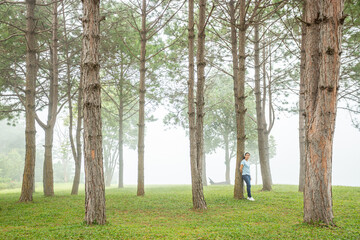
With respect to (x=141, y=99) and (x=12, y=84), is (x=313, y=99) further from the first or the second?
(x=12, y=84)

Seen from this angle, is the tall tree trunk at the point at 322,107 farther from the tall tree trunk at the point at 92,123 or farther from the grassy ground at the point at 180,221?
the tall tree trunk at the point at 92,123

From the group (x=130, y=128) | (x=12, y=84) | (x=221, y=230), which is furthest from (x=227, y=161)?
(x=221, y=230)

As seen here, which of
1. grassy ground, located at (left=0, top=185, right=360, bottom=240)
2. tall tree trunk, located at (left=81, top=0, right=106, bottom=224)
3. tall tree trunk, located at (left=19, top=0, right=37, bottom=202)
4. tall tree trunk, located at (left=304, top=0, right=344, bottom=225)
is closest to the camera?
grassy ground, located at (left=0, top=185, right=360, bottom=240)

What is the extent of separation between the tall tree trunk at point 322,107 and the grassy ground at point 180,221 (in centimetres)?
54

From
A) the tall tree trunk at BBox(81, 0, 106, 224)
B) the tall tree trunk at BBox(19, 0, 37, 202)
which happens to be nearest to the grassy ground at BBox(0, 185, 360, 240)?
the tall tree trunk at BBox(81, 0, 106, 224)

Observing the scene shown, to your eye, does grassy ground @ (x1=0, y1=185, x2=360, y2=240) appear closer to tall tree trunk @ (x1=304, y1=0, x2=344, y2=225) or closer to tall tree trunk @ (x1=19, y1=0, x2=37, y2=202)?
tall tree trunk @ (x1=304, y1=0, x2=344, y2=225)

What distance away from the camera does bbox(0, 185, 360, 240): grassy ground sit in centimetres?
493

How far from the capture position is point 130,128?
34938 millimetres

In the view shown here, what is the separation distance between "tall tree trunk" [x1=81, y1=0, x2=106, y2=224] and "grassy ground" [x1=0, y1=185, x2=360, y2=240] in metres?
0.51

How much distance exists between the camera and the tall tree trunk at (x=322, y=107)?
17.1ft

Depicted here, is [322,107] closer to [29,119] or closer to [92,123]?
[92,123]

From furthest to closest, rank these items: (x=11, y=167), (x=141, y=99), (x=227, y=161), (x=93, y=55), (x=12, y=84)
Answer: (x=11, y=167), (x=227, y=161), (x=12, y=84), (x=141, y=99), (x=93, y=55)

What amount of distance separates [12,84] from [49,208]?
8158 millimetres

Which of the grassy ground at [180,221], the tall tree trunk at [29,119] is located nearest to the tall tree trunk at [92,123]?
the grassy ground at [180,221]
